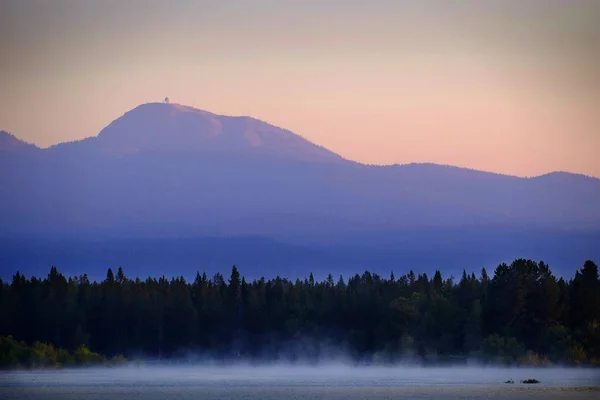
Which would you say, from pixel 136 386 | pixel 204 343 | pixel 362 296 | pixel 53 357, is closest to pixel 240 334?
pixel 204 343

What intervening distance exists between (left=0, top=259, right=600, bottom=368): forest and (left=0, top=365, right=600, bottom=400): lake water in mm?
4150

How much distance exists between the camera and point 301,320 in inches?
6432

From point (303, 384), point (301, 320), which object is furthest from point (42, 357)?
point (303, 384)

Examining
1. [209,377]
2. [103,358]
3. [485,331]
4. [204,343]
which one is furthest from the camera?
[204,343]

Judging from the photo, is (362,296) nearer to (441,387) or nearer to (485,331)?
A: (485,331)

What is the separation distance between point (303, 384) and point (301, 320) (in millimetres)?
50381

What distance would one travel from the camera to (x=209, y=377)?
13062 cm

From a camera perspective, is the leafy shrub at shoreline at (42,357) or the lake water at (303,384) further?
the leafy shrub at shoreline at (42,357)

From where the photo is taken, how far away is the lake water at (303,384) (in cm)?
9531

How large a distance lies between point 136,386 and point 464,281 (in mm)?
59476

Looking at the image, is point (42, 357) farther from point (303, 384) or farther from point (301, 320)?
point (303, 384)

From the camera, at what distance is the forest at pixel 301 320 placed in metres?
138

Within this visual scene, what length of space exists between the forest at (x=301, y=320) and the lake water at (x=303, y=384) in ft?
13.6

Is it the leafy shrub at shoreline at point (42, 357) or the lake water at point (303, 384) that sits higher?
the leafy shrub at shoreline at point (42, 357)
